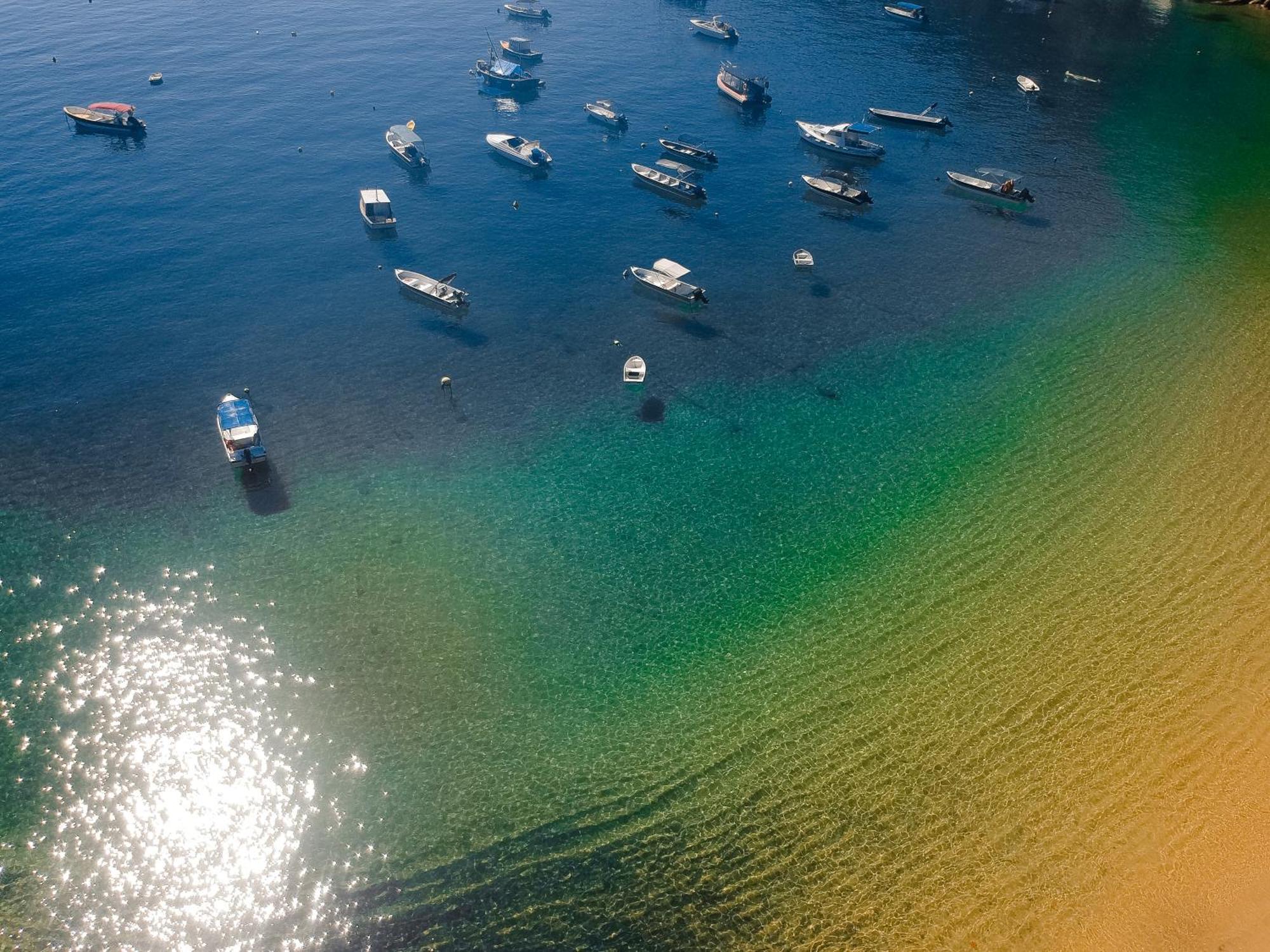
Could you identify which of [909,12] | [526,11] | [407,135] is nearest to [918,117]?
[909,12]

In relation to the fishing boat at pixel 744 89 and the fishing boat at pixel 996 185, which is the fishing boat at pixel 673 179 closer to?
the fishing boat at pixel 744 89

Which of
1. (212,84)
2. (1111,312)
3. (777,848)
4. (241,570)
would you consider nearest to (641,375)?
(241,570)

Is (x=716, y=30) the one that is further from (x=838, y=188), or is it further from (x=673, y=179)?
(x=838, y=188)

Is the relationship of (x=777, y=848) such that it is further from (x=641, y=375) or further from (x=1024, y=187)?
(x=1024, y=187)

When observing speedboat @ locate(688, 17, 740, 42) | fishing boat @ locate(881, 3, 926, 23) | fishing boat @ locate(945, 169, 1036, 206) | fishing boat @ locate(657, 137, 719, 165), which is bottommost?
fishing boat @ locate(657, 137, 719, 165)

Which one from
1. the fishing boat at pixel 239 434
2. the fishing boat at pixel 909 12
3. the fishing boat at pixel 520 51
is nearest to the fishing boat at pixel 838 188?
the fishing boat at pixel 520 51

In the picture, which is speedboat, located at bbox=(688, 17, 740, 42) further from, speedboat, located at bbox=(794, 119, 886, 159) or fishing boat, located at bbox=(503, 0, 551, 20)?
speedboat, located at bbox=(794, 119, 886, 159)

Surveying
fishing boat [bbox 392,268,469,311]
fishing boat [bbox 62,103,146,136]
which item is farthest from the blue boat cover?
fishing boat [bbox 62,103,146,136]
